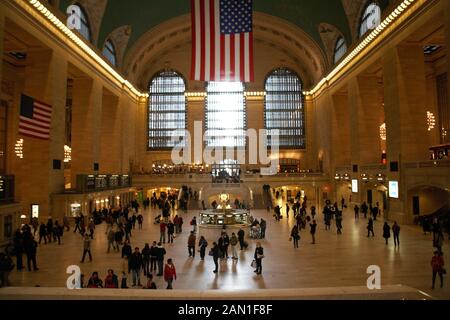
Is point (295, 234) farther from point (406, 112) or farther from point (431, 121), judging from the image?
point (431, 121)

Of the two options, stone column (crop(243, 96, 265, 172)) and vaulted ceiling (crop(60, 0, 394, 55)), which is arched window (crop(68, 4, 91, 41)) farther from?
stone column (crop(243, 96, 265, 172))

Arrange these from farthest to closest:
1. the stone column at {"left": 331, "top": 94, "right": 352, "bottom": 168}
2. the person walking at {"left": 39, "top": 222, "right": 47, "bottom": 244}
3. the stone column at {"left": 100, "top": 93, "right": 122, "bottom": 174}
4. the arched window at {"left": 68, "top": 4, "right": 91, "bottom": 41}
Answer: the stone column at {"left": 331, "top": 94, "right": 352, "bottom": 168} → the stone column at {"left": 100, "top": 93, "right": 122, "bottom": 174} → the arched window at {"left": 68, "top": 4, "right": 91, "bottom": 41} → the person walking at {"left": 39, "top": 222, "right": 47, "bottom": 244}

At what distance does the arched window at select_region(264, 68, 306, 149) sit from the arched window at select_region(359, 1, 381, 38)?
15.6m

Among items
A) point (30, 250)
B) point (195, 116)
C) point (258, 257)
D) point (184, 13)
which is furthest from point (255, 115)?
point (30, 250)

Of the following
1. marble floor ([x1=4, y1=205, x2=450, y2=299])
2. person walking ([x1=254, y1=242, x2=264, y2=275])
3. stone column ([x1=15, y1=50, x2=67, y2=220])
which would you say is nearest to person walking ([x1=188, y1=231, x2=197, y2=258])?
marble floor ([x1=4, y1=205, x2=450, y2=299])

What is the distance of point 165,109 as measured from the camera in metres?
41.6

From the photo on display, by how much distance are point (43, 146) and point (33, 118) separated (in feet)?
11.6

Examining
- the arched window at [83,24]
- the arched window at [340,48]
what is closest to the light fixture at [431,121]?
the arched window at [340,48]

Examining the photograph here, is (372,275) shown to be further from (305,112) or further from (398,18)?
(305,112)

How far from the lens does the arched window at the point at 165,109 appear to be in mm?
41406

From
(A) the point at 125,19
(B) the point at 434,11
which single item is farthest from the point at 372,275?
(A) the point at 125,19

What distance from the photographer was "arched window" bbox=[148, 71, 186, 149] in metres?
41.4

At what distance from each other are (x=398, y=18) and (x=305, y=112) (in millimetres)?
21382
